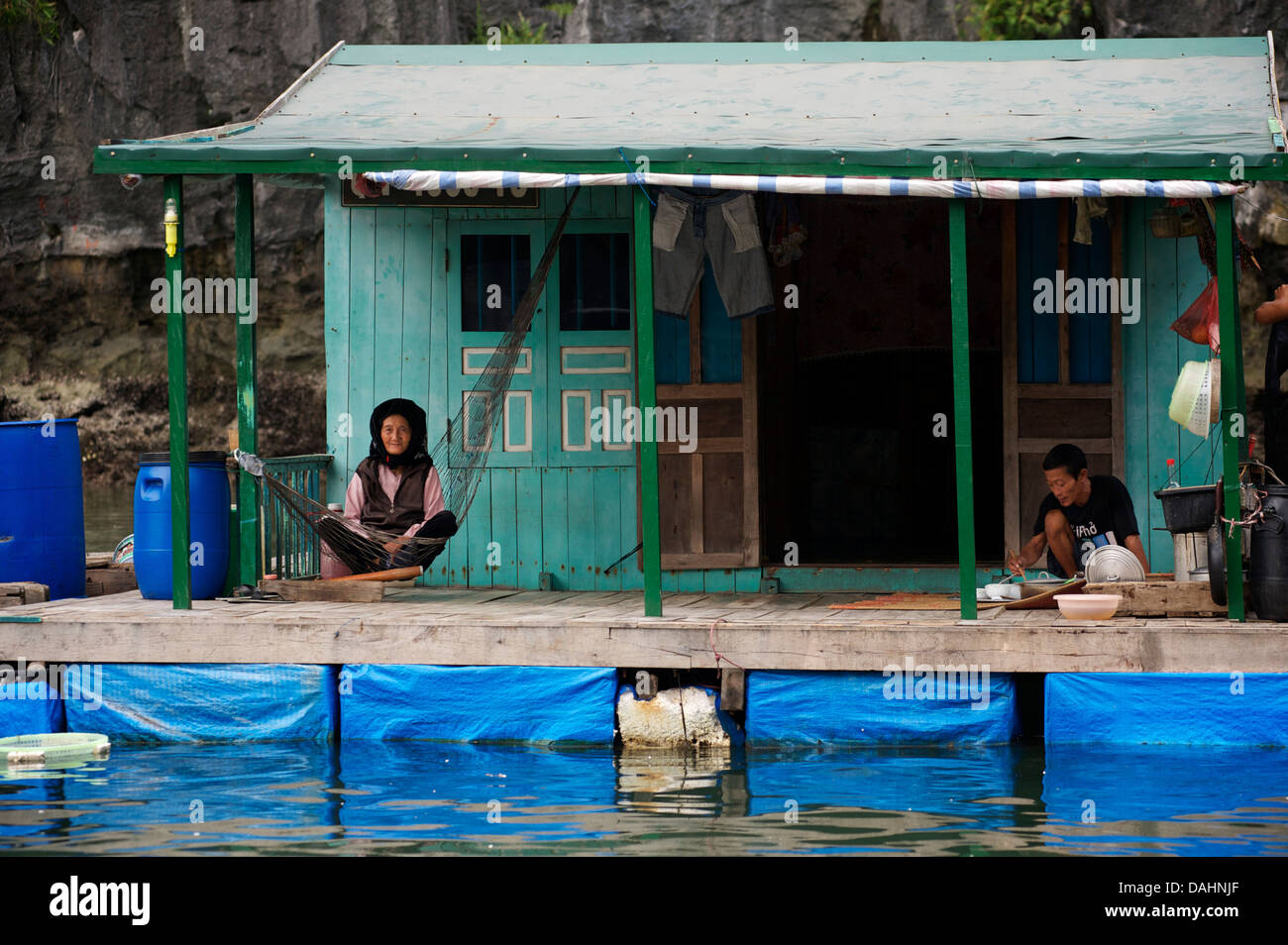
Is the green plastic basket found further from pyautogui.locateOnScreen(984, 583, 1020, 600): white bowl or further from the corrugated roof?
pyautogui.locateOnScreen(984, 583, 1020, 600): white bowl

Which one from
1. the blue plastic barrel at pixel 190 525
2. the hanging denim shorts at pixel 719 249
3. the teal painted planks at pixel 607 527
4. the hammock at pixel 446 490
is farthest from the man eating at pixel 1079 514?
the blue plastic barrel at pixel 190 525

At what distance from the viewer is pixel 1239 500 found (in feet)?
25.0

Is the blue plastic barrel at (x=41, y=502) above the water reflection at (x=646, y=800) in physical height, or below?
above

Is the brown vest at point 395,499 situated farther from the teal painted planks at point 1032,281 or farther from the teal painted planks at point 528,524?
the teal painted planks at point 1032,281

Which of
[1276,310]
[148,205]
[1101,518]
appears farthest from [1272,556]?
[148,205]

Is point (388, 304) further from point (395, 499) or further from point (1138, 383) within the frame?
point (1138, 383)

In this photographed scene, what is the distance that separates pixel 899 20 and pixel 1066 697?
53.1 ft

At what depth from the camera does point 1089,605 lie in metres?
7.88

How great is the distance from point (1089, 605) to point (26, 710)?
549 centimetres

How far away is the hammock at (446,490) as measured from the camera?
8.79m

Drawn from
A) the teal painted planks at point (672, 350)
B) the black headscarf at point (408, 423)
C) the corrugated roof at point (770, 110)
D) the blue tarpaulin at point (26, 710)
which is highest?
the corrugated roof at point (770, 110)

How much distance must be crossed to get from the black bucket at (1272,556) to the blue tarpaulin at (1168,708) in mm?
416

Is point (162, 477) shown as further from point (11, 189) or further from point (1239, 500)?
point (11, 189)

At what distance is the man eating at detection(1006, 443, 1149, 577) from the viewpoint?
8656 mm
